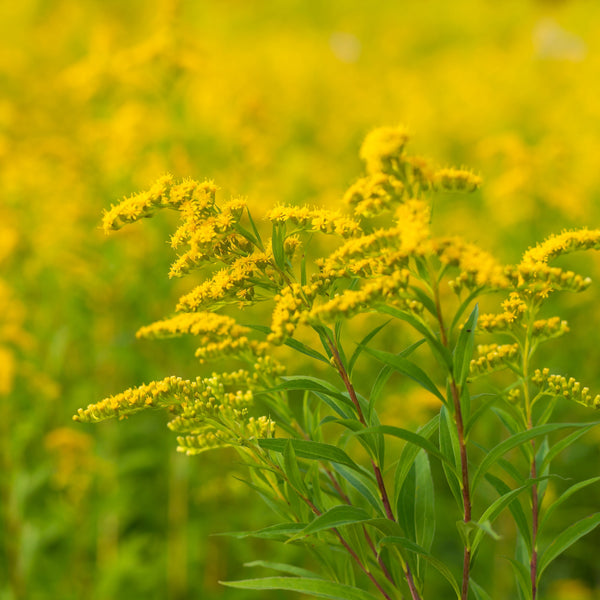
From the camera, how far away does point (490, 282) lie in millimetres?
1030

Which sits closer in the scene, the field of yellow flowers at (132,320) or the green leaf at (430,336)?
the green leaf at (430,336)

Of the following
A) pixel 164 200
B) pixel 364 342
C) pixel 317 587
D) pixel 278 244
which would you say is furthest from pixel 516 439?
pixel 164 200

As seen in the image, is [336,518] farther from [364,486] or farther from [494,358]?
[494,358]

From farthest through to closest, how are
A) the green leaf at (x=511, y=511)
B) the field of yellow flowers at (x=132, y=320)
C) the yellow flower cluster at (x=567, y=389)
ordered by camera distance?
the field of yellow flowers at (x=132, y=320) < the yellow flower cluster at (x=567, y=389) < the green leaf at (x=511, y=511)

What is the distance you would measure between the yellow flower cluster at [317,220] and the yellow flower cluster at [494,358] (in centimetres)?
29

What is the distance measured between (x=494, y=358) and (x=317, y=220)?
0.37 meters

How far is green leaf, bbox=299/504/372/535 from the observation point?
3.30 feet

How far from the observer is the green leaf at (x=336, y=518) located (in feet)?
3.30

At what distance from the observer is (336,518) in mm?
1035

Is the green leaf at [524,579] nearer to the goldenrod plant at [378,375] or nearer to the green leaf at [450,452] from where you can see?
the goldenrod plant at [378,375]

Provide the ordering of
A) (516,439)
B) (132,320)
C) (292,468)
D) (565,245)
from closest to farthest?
1. (516,439)
2. (292,468)
3. (565,245)
4. (132,320)

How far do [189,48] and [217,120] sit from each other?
3.84 meters

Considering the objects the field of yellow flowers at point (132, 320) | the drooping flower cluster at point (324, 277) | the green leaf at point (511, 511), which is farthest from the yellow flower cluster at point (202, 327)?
the field of yellow flowers at point (132, 320)

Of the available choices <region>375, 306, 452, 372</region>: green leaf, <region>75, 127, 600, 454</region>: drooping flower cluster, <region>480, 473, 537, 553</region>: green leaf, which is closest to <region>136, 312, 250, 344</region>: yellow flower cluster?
<region>75, 127, 600, 454</region>: drooping flower cluster
